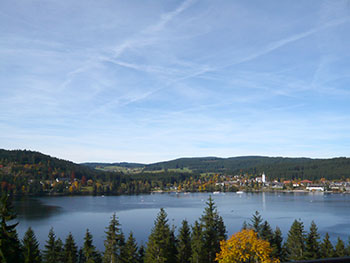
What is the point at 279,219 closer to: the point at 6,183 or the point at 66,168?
the point at 6,183

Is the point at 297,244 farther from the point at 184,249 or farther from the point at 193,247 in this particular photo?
the point at 184,249

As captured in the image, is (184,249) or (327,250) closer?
(184,249)

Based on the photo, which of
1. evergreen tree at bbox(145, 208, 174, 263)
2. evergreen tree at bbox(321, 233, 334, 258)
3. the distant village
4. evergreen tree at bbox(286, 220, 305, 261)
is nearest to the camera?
evergreen tree at bbox(145, 208, 174, 263)

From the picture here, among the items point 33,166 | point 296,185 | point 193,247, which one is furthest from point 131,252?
point 296,185

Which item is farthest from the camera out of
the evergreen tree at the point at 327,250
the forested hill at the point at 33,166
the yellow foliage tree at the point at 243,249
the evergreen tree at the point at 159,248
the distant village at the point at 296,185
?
the distant village at the point at 296,185

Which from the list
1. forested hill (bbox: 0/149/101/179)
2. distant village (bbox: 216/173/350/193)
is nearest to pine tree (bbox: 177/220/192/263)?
forested hill (bbox: 0/149/101/179)

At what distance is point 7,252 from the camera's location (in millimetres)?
10781

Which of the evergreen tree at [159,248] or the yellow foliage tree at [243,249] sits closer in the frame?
the yellow foliage tree at [243,249]

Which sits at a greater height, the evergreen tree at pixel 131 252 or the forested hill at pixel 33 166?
the forested hill at pixel 33 166

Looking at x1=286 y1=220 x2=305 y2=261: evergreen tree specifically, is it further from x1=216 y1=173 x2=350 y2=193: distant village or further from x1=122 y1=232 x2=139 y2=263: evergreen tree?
x1=216 y1=173 x2=350 y2=193: distant village

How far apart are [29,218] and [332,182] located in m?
127

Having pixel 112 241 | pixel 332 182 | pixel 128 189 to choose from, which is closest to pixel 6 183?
pixel 128 189

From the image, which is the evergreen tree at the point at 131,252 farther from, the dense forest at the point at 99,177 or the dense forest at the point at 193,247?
the dense forest at the point at 99,177

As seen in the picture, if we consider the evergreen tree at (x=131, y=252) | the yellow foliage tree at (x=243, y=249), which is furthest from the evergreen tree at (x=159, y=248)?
the yellow foliage tree at (x=243, y=249)
